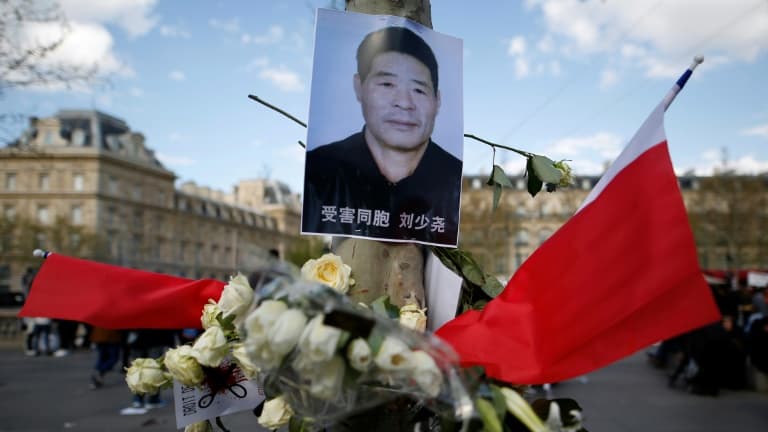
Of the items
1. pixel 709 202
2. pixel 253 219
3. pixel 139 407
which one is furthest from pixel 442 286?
pixel 253 219

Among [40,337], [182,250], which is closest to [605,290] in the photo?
[40,337]

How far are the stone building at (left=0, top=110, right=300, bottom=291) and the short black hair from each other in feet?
145

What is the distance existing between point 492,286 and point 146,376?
3.42 ft

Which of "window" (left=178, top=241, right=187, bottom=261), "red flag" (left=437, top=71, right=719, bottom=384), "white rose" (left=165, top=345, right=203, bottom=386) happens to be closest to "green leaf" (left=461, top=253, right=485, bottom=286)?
"red flag" (left=437, top=71, right=719, bottom=384)

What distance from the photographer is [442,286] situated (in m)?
1.79

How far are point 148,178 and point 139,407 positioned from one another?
2188 inches

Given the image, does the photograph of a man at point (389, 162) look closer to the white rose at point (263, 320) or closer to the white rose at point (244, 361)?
the white rose at point (244, 361)

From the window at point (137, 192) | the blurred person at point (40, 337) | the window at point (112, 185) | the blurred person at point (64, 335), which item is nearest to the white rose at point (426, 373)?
the blurred person at point (40, 337)

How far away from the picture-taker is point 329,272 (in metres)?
1.53

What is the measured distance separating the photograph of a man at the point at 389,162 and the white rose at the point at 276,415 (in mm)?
493

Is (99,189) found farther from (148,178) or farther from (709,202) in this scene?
(709,202)

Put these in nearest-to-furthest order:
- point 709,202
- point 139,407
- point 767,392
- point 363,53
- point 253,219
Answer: point 363,53 < point 139,407 < point 767,392 < point 709,202 < point 253,219

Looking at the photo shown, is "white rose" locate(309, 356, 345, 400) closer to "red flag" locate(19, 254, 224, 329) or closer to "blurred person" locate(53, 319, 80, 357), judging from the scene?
"red flag" locate(19, 254, 224, 329)

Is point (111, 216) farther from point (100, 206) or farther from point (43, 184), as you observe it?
point (43, 184)
